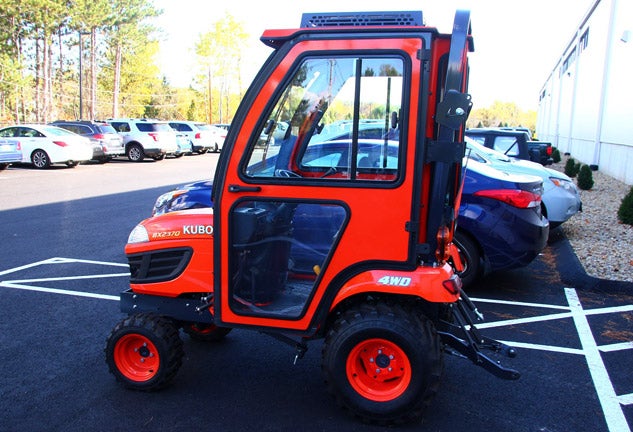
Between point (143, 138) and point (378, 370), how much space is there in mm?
23316

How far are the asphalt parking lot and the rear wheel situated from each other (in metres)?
0.11

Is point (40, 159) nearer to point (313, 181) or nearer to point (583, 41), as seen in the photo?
point (313, 181)

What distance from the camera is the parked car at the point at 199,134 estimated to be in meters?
30.1

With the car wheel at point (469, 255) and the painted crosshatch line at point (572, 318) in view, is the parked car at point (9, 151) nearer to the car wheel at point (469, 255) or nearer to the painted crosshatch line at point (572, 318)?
the painted crosshatch line at point (572, 318)

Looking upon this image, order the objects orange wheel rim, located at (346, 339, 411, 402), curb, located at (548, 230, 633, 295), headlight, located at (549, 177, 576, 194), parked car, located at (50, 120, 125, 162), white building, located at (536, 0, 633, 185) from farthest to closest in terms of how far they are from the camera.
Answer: parked car, located at (50, 120, 125, 162)
white building, located at (536, 0, 633, 185)
headlight, located at (549, 177, 576, 194)
curb, located at (548, 230, 633, 295)
orange wheel rim, located at (346, 339, 411, 402)

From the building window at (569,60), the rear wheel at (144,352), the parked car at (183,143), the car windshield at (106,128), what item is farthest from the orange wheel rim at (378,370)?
the building window at (569,60)

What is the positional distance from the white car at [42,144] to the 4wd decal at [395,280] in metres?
19.6

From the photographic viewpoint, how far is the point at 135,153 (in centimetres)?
2500

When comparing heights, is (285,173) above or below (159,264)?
above

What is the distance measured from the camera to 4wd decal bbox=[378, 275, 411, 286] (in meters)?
3.08

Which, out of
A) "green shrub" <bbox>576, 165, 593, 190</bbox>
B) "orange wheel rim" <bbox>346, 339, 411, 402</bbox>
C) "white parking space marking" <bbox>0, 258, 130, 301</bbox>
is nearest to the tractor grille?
"orange wheel rim" <bbox>346, 339, 411, 402</bbox>

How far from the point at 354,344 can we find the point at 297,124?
4.58 ft

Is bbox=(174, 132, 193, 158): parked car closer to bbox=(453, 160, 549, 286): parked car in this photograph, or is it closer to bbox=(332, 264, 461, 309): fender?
bbox=(453, 160, 549, 286): parked car

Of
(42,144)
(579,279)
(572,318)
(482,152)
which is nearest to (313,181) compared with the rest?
(572,318)
